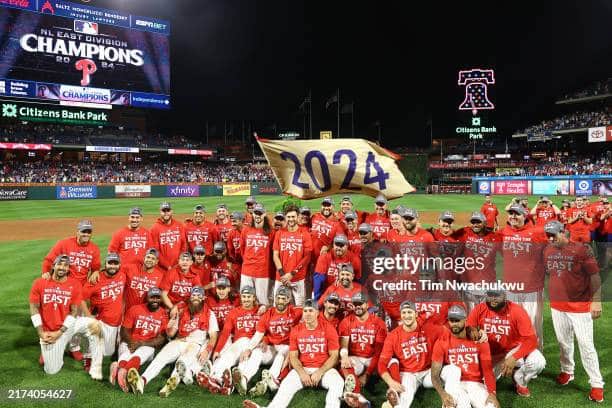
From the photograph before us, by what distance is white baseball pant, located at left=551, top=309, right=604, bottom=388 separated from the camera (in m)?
5.23

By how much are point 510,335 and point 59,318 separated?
19.7 feet

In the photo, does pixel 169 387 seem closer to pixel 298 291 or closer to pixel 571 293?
pixel 298 291

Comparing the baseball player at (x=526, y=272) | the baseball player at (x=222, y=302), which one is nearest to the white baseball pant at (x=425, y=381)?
the baseball player at (x=526, y=272)

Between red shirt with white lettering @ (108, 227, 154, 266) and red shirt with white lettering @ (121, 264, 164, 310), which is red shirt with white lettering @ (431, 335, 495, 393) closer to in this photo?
red shirt with white lettering @ (121, 264, 164, 310)

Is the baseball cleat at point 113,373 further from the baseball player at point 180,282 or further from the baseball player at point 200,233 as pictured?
the baseball player at point 200,233

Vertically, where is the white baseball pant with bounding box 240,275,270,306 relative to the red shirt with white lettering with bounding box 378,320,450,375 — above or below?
above

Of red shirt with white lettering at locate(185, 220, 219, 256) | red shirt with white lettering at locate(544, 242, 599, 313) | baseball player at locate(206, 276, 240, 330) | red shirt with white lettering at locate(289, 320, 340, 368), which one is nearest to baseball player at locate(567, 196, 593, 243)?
red shirt with white lettering at locate(544, 242, 599, 313)

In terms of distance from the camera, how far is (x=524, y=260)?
5.98 metres

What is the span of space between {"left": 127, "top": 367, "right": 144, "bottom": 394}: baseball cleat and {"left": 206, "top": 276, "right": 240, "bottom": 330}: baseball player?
1.35 metres

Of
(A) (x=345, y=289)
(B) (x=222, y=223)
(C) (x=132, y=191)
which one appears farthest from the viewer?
(C) (x=132, y=191)

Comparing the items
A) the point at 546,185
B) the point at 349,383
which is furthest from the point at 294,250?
the point at 546,185

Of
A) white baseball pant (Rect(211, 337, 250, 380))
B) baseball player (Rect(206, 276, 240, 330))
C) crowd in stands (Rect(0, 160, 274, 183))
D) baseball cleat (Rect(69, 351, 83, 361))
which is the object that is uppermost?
crowd in stands (Rect(0, 160, 274, 183))

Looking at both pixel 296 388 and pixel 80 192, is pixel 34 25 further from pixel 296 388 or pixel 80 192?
pixel 296 388

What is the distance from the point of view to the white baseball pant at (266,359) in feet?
18.3
